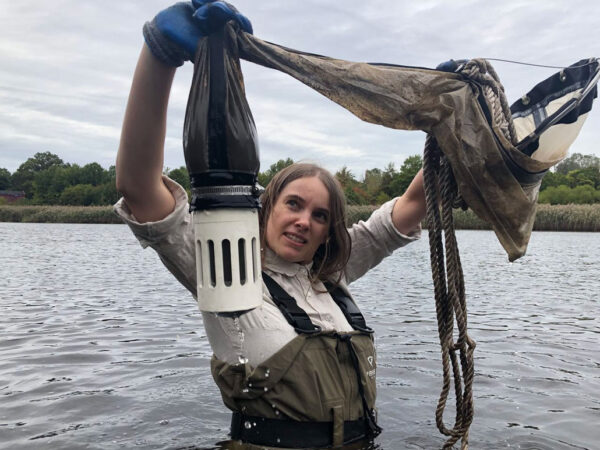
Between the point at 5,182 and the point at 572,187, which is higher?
the point at 5,182

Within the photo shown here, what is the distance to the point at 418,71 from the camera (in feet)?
8.57

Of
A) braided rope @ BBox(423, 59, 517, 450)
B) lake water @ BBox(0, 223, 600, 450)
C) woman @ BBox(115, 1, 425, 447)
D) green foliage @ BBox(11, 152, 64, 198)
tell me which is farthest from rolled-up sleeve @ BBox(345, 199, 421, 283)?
green foliage @ BBox(11, 152, 64, 198)

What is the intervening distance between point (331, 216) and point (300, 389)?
994mm

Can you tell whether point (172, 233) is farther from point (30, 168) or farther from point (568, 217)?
point (30, 168)

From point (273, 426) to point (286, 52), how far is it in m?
1.82

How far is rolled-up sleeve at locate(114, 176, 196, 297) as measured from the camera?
259cm

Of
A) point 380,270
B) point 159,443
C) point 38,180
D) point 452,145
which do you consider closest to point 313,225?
point 452,145

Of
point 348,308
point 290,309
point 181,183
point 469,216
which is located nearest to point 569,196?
point 469,216

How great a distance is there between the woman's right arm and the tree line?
6693 centimetres

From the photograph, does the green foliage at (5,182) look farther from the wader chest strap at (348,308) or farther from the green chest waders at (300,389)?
the green chest waders at (300,389)

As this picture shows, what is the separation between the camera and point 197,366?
6609 millimetres

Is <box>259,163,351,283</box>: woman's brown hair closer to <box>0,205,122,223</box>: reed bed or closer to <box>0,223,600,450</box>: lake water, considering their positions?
<box>0,223,600,450</box>: lake water

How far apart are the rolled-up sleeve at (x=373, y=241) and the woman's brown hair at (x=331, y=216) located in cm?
27

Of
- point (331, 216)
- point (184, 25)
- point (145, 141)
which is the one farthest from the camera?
point (331, 216)
